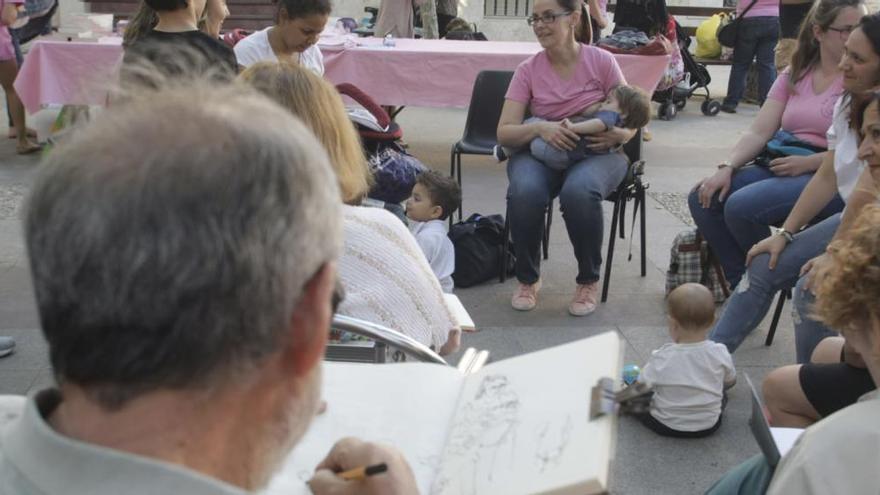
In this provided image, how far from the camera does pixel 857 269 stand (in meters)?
1.86

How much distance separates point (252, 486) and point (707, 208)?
353 cm

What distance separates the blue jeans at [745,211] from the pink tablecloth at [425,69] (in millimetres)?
2546

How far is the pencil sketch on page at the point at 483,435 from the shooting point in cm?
136

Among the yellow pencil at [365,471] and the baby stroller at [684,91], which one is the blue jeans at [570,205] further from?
the baby stroller at [684,91]

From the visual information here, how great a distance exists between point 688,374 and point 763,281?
607 mm

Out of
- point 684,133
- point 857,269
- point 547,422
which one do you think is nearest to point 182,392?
point 547,422

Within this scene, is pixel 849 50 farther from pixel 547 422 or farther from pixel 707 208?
pixel 547 422

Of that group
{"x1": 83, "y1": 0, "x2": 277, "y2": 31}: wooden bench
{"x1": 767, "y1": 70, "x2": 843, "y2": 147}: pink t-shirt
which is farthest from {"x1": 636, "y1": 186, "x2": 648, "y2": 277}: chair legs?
{"x1": 83, "y1": 0, "x2": 277, "y2": 31}: wooden bench

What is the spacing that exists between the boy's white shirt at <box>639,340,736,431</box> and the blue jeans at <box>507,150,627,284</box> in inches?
44.9

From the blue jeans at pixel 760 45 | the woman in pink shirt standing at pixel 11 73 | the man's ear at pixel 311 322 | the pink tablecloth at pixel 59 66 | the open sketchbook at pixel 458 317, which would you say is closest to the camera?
the man's ear at pixel 311 322

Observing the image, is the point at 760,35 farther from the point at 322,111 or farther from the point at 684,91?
the point at 322,111

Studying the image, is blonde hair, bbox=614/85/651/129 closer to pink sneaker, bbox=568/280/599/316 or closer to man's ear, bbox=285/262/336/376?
pink sneaker, bbox=568/280/599/316

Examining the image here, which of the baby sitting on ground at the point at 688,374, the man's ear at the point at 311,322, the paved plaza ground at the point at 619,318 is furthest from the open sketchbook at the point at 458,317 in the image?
the man's ear at the point at 311,322

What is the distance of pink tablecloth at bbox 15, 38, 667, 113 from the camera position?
645 cm
